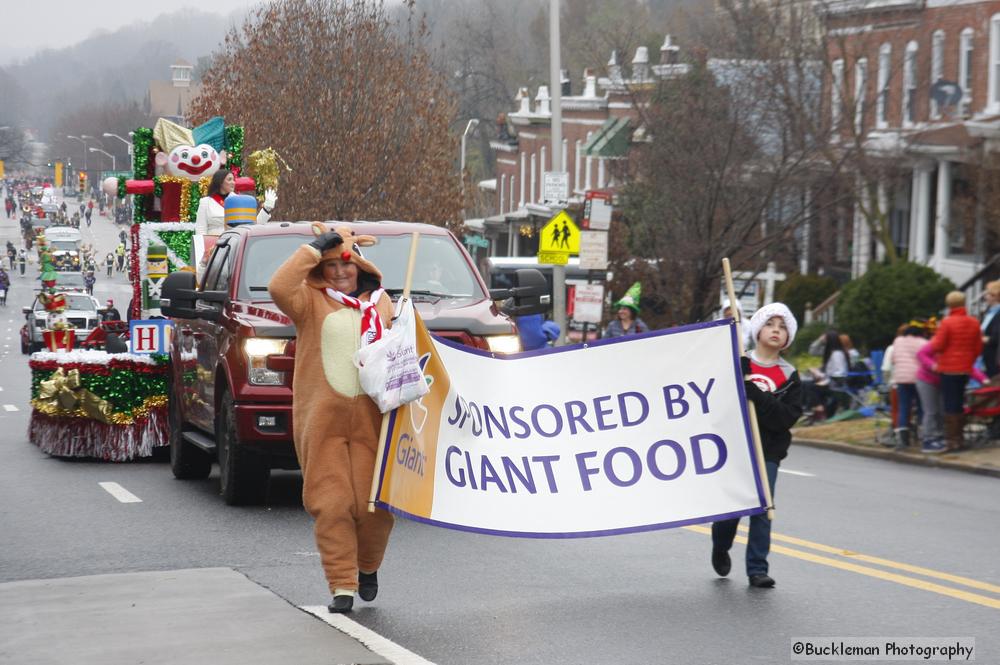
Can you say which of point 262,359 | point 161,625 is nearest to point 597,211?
point 262,359

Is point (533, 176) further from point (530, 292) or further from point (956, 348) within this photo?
point (530, 292)

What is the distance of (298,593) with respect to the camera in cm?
853

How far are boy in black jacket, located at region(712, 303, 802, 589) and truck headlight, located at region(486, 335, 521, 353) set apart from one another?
3.08m

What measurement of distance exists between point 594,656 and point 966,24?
30020 millimetres

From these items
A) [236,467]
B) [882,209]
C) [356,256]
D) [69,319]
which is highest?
[356,256]

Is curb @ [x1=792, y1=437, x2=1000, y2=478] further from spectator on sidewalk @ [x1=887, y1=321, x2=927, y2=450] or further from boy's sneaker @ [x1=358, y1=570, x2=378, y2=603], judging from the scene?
boy's sneaker @ [x1=358, y1=570, x2=378, y2=603]

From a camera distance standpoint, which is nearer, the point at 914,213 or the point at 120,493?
the point at 120,493

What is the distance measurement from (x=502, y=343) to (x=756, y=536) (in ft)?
11.2

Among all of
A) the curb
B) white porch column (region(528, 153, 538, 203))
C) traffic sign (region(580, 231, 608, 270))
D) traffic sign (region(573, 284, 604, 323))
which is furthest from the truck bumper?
white porch column (region(528, 153, 538, 203))

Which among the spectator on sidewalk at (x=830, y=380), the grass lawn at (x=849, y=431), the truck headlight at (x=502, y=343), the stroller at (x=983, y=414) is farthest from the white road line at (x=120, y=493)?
the spectator on sidewalk at (x=830, y=380)

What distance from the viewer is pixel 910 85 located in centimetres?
3594

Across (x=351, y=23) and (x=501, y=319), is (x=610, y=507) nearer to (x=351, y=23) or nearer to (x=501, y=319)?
(x=501, y=319)

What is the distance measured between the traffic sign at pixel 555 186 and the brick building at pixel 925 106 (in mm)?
6095

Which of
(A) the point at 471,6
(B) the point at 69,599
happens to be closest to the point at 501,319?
(B) the point at 69,599
